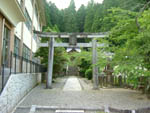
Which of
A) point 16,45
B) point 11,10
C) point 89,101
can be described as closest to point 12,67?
point 16,45

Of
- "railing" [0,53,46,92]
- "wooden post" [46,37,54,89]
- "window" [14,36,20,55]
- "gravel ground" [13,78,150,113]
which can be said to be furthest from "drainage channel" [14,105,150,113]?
"wooden post" [46,37,54,89]

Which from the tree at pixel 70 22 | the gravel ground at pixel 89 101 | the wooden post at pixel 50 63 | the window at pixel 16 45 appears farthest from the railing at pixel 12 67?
the tree at pixel 70 22

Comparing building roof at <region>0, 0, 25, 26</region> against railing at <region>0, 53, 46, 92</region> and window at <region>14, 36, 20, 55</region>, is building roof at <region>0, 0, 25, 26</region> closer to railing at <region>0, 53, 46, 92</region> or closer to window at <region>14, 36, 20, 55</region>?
window at <region>14, 36, 20, 55</region>

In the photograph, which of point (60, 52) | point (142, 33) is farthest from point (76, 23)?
point (142, 33)

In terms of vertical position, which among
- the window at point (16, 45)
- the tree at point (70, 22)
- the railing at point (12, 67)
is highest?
the tree at point (70, 22)

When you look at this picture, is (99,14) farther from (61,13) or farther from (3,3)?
(3,3)

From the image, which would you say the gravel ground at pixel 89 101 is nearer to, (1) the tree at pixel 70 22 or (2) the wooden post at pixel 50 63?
(2) the wooden post at pixel 50 63

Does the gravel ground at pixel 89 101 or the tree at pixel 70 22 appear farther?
the tree at pixel 70 22

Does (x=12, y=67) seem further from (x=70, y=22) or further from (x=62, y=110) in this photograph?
(x=70, y=22)

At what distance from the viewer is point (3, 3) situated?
6.48 metres

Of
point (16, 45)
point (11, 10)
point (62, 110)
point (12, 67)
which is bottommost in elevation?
point (62, 110)

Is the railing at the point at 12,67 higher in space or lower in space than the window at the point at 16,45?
lower

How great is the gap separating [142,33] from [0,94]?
16.9ft

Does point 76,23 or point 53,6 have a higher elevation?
point 53,6
